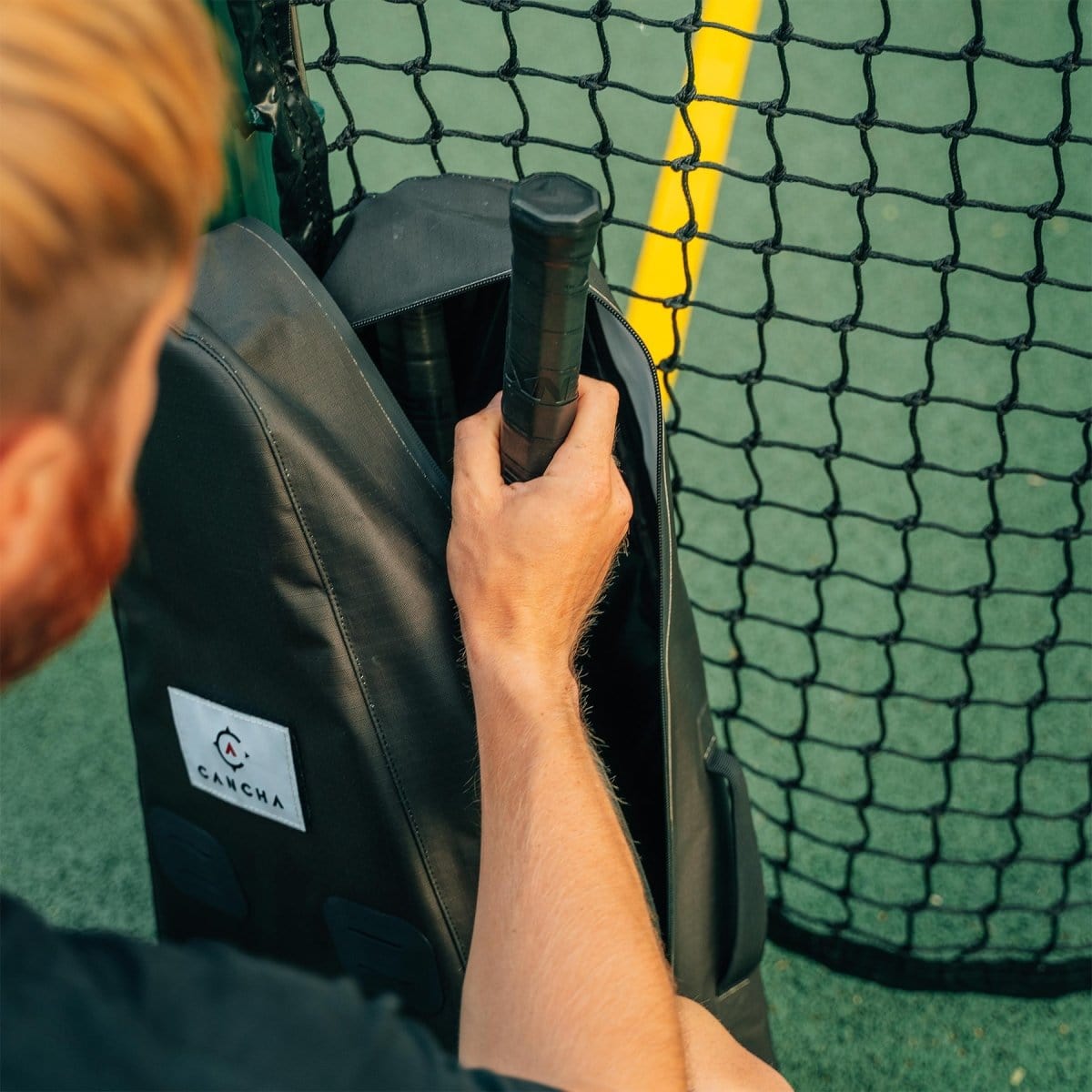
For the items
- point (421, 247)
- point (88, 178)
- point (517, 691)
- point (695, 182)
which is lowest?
point (695, 182)

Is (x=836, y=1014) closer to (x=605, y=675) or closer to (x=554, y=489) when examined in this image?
(x=605, y=675)

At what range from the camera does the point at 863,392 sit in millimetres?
1391

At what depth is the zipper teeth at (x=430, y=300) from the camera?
99 cm

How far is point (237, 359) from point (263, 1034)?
48cm

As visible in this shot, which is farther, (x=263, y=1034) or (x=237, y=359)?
(x=237, y=359)

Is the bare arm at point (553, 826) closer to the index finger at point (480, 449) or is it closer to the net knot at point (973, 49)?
the index finger at point (480, 449)

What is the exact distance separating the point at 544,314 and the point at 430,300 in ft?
0.57

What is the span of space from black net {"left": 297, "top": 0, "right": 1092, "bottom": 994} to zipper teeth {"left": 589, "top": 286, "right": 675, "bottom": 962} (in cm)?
35

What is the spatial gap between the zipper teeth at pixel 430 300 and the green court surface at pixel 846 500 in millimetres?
405

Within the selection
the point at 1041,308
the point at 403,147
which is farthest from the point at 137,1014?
the point at 403,147

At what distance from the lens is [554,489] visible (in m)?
0.95

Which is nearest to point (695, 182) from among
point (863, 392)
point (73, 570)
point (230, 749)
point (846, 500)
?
point (846, 500)

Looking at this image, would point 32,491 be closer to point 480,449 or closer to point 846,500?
point 480,449

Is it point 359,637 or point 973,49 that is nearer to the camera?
point 359,637
